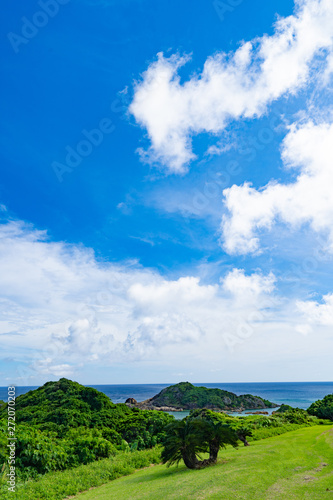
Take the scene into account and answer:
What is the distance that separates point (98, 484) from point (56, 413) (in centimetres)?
1796

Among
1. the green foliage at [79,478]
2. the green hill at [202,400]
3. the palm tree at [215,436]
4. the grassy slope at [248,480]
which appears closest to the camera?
the grassy slope at [248,480]

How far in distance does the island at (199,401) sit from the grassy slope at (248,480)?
8750cm

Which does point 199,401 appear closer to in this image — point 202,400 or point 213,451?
point 202,400

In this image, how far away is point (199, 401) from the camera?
337ft

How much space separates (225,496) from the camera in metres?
12.6

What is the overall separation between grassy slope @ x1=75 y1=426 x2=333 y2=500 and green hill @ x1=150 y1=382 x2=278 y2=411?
88.5m

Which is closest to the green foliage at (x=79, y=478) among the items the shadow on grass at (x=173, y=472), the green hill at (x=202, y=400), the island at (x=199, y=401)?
the shadow on grass at (x=173, y=472)

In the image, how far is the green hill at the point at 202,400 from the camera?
335 feet

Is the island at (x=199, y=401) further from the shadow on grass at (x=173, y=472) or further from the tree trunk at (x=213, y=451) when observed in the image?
the tree trunk at (x=213, y=451)

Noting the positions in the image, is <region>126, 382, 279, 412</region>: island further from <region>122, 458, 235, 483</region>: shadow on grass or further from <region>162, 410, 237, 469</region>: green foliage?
<region>162, 410, 237, 469</region>: green foliage

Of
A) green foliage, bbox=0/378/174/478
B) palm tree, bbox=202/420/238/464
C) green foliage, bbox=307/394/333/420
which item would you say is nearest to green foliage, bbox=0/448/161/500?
green foliage, bbox=0/378/174/478

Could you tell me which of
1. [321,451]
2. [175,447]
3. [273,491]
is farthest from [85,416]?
[273,491]

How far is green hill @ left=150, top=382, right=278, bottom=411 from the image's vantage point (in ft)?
335

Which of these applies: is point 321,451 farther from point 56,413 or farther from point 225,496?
point 56,413
